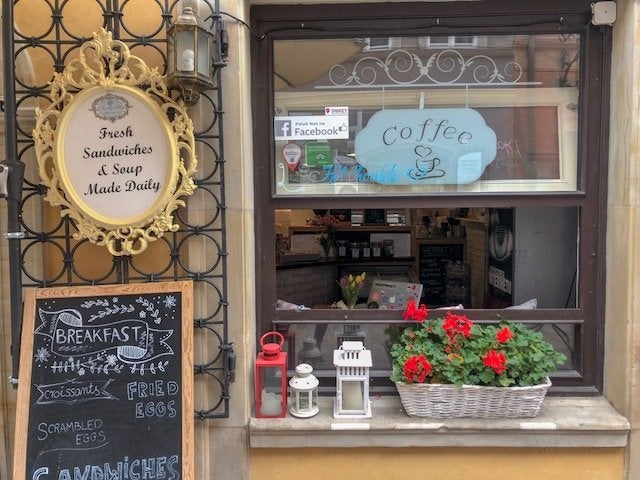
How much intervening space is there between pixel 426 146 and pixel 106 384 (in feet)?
7.50

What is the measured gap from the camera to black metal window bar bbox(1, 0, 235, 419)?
9.29 feet

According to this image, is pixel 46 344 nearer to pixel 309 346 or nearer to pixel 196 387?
pixel 196 387

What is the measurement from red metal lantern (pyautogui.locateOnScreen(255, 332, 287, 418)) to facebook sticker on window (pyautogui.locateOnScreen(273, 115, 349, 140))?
1228mm

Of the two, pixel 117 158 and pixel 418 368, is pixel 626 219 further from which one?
pixel 117 158

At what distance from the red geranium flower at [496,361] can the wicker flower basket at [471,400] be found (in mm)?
122

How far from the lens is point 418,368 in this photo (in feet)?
9.52

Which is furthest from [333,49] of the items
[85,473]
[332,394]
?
[85,473]

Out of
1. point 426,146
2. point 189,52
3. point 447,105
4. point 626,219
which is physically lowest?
point 626,219

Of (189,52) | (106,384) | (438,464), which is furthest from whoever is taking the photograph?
(438,464)

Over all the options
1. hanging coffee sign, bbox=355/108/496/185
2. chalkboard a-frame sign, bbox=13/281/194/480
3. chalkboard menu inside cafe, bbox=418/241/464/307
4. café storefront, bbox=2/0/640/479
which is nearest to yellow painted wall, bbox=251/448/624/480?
café storefront, bbox=2/0/640/479

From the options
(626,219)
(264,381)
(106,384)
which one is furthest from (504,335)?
(106,384)

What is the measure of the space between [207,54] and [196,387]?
1.82m

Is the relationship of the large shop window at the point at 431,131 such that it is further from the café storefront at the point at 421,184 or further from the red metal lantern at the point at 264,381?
the red metal lantern at the point at 264,381

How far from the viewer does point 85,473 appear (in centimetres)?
266
